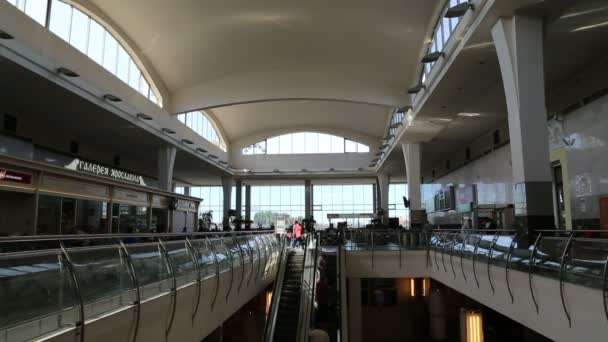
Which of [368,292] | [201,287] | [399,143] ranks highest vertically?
[399,143]

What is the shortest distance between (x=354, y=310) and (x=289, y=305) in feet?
25.8

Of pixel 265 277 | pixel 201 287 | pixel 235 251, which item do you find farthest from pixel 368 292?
pixel 201 287

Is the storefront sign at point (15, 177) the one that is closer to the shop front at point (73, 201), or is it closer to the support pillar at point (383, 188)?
the shop front at point (73, 201)

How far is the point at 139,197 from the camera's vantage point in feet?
73.3

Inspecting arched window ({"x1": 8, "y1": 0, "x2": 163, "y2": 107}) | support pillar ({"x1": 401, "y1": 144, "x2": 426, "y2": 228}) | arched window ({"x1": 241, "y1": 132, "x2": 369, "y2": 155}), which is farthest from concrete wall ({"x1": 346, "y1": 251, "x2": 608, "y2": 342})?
arched window ({"x1": 241, "y1": 132, "x2": 369, "y2": 155})

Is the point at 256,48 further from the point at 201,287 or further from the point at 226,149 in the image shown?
the point at 226,149

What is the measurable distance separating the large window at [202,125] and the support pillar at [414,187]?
601 inches

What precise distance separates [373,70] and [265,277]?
1308 centimetres

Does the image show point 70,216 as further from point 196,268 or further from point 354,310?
point 354,310

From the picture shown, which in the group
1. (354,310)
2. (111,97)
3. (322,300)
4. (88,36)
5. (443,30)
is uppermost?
(88,36)

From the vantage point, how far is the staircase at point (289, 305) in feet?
44.0


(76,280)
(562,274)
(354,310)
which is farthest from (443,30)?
(76,280)

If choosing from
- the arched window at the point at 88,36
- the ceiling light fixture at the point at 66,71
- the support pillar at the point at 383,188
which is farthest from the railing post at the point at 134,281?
the support pillar at the point at 383,188

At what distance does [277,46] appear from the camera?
22.8 meters
